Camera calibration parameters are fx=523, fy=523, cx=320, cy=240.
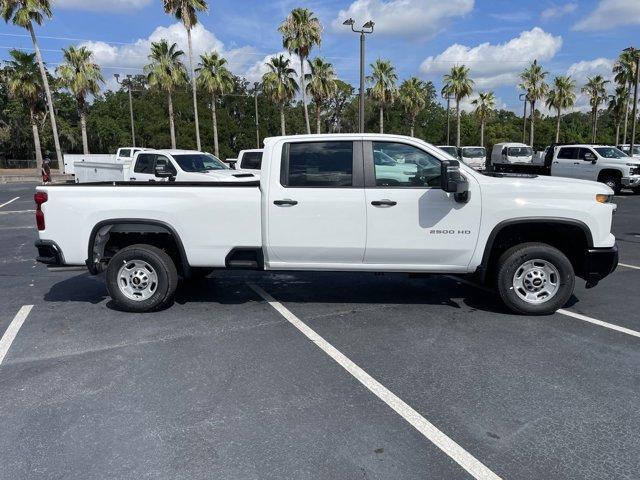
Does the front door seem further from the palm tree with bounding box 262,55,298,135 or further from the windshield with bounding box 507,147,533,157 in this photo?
the palm tree with bounding box 262,55,298,135

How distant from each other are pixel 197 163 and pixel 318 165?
905cm

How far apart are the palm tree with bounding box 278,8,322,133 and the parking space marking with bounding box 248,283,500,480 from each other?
3368cm

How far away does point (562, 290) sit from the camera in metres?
5.41

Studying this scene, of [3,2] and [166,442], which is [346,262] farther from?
[3,2]

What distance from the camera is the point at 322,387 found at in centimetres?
395

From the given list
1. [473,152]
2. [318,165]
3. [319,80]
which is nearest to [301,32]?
[319,80]

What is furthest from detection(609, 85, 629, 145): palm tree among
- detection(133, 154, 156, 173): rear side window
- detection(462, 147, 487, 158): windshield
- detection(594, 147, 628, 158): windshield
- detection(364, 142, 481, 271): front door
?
detection(364, 142, 481, 271): front door

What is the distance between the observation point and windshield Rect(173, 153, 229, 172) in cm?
1352

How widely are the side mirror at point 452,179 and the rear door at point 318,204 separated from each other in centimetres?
83

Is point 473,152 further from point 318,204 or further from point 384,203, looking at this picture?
point 318,204

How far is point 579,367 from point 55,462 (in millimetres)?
3842

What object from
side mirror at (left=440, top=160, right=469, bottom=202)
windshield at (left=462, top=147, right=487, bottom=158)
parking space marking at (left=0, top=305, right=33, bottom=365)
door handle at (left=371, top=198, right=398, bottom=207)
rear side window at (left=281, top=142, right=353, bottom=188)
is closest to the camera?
parking space marking at (left=0, top=305, right=33, bottom=365)

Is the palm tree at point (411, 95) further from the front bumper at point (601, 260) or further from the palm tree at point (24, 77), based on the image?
the front bumper at point (601, 260)

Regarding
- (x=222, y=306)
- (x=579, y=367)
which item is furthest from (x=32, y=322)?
(x=579, y=367)
